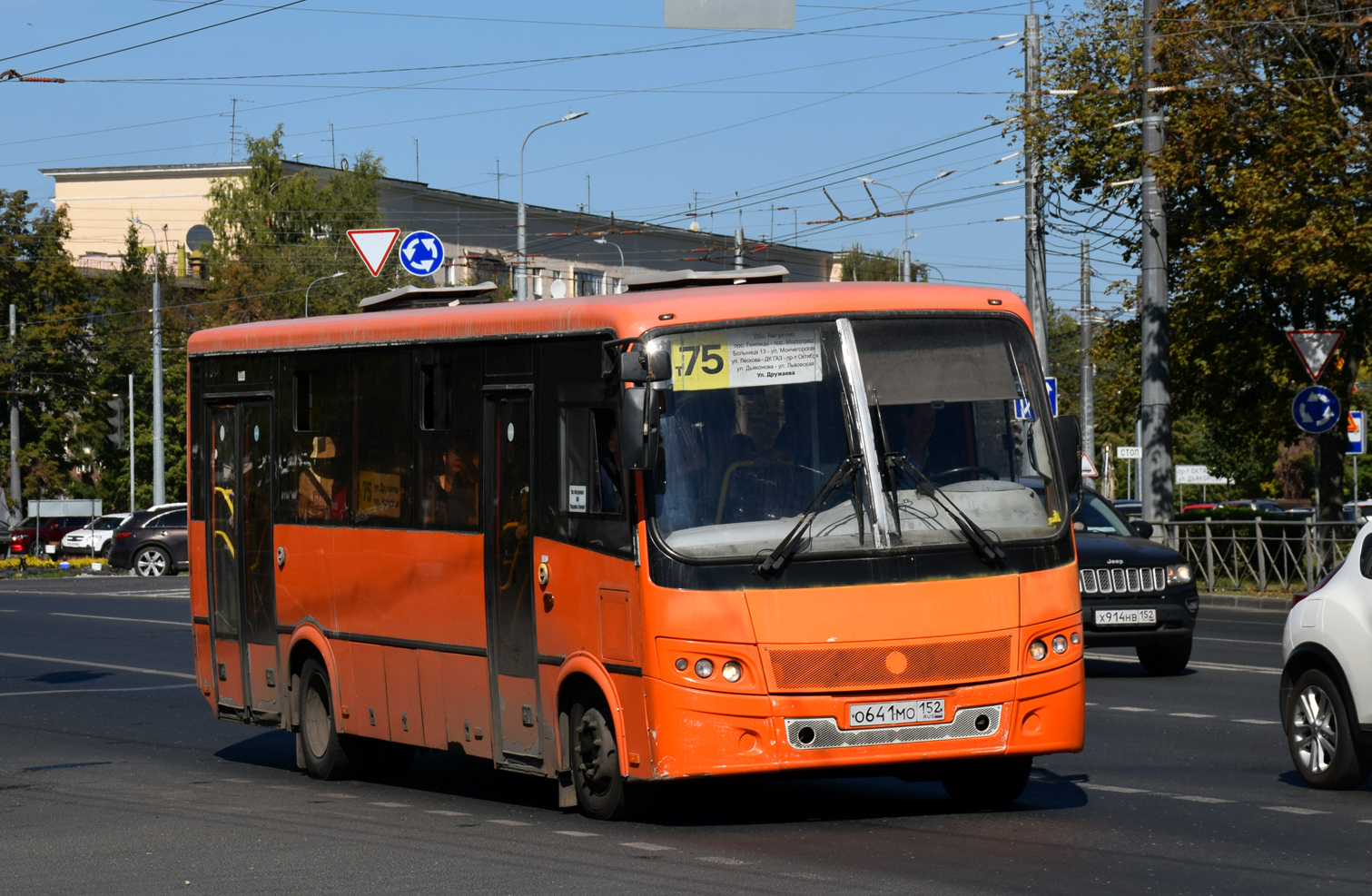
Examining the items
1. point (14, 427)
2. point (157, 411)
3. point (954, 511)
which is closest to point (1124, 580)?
point (954, 511)

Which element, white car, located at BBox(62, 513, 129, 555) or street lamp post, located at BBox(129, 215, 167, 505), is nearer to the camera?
street lamp post, located at BBox(129, 215, 167, 505)

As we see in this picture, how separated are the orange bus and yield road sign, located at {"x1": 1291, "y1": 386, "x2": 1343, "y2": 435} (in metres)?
17.9

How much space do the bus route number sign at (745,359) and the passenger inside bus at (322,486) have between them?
3.41 metres

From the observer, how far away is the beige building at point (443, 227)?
84938 millimetres

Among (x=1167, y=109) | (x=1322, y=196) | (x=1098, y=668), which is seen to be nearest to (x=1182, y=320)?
(x=1167, y=109)

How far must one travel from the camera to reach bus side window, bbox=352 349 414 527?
1185 cm

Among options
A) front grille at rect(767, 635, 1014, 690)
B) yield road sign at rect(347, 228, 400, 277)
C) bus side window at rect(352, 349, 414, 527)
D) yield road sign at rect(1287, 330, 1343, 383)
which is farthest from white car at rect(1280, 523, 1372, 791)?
yield road sign at rect(347, 228, 400, 277)

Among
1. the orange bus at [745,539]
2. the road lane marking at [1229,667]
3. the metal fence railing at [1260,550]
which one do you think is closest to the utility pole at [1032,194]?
the metal fence railing at [1260,550]

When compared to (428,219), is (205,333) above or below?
below

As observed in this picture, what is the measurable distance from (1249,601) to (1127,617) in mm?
12282

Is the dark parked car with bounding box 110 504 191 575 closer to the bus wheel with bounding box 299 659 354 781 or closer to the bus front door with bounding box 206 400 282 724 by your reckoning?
the bus front door with bounding box 206 400 282 724

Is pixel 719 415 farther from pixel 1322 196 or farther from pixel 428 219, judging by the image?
pixel 428 219

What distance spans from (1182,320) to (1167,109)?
17.4 feet

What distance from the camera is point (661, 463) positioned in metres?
9.61
